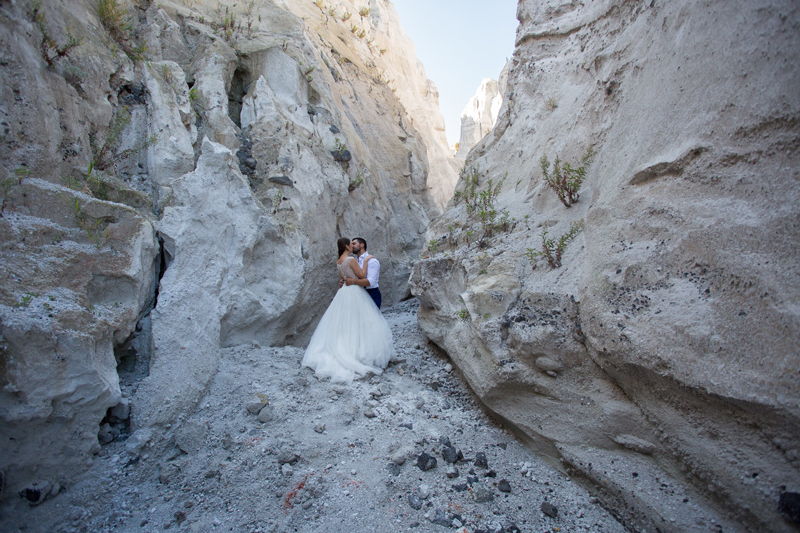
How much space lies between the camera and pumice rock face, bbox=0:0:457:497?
2.89m

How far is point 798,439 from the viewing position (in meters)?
1.84

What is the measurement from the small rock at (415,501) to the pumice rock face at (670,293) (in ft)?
3.45

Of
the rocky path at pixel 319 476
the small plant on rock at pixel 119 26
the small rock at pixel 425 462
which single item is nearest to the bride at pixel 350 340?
the rocky path at pixel 319 476

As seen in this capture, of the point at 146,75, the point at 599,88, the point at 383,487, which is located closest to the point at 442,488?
the point at 383,487

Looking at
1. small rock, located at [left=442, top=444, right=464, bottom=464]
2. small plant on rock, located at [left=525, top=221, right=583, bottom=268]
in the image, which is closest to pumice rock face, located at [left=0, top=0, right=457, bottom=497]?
small rock, located at [left=442, top=444, right=464, bottom=464]

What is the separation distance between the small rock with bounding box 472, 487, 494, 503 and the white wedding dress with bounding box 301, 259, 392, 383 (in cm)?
190

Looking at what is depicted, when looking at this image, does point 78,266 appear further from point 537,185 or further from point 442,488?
point 537,185

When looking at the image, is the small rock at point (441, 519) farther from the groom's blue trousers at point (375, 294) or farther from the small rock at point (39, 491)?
the groom's blue trousers at point (375, 294)

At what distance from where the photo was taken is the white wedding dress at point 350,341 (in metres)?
4.56

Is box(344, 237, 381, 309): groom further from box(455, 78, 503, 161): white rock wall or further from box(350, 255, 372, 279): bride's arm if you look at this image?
box(455, 78, 503, 161): white rock wall

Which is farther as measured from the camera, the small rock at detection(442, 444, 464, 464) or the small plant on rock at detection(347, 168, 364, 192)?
the small plant on rock at detection(347, 168, 364, 192)

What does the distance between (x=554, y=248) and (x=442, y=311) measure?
5.51 feet

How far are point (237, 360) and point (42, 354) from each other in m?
1.84

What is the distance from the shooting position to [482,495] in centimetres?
277
